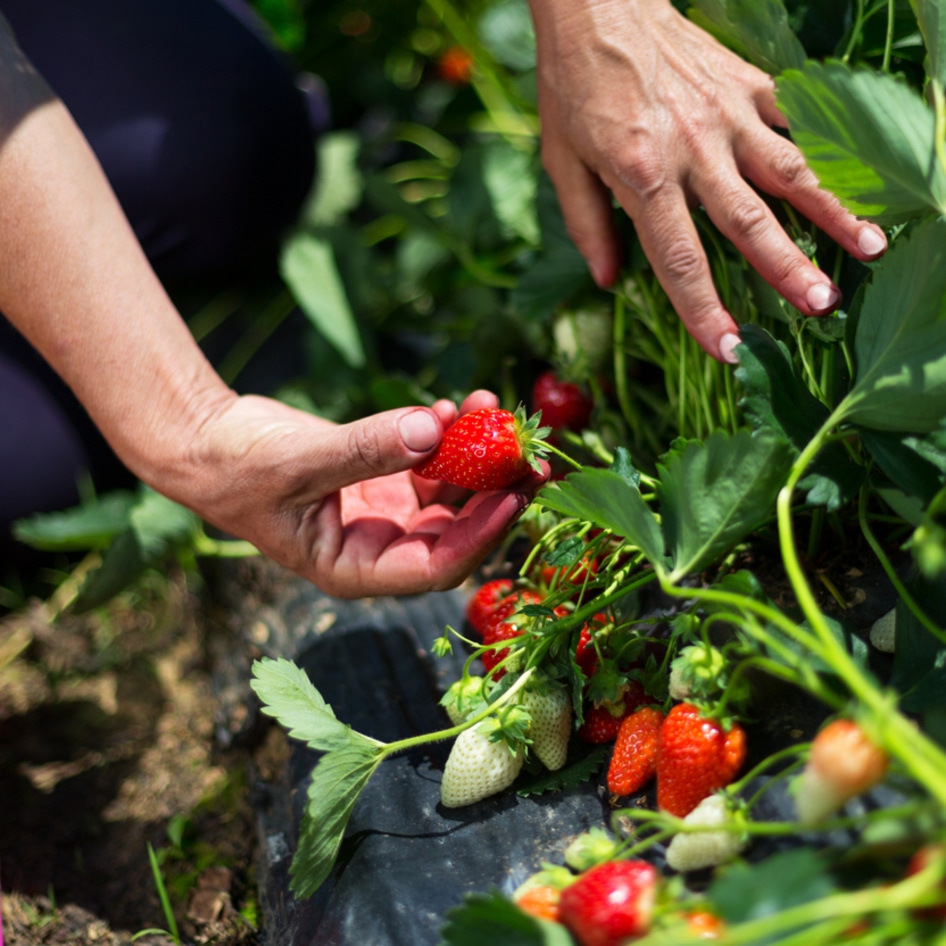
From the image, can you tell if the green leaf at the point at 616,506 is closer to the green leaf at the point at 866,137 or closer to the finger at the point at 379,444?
the finger at the point at 379,444

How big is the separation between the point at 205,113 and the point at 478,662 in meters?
0.98

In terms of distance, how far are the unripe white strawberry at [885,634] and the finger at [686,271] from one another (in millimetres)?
246

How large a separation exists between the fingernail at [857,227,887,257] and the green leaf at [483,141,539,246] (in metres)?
0.56

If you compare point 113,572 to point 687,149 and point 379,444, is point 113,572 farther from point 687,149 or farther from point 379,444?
point 687,149

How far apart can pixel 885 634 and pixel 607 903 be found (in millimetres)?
315

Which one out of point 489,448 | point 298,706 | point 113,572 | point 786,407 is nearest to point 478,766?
point 298,706

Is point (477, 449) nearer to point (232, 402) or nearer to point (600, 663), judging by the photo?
point (600, 663)

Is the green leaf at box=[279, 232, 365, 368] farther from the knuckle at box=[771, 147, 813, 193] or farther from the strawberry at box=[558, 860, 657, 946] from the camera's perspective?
the strawberry at box=[558, 860, 657, 946]

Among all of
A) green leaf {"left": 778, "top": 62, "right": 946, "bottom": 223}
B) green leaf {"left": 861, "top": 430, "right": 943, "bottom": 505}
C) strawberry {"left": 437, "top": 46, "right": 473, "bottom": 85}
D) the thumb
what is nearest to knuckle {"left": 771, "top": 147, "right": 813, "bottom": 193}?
green leaf {"left": 778, "top": 62, "right": 946, "bottom": 223}

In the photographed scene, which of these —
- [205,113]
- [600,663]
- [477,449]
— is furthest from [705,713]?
[205,113]

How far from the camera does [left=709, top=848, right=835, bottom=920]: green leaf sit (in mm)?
373

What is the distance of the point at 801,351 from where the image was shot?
2.30 feet

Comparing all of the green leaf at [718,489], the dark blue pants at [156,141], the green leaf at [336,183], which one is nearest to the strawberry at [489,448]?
the green leaf at [718,489]

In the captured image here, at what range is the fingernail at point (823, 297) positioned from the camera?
67cm
